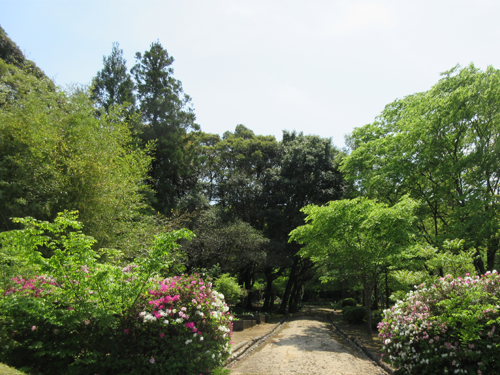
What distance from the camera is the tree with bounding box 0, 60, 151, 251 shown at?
22.9ft

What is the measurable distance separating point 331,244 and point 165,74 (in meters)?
17.6

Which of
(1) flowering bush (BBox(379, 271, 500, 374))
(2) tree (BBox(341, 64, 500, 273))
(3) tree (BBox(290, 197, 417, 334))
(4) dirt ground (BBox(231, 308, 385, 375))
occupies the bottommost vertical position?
(4) dirt ground (BBox(231, 308, 385, 375))

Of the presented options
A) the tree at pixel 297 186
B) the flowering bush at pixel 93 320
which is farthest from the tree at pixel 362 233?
the tree at pixel 297 186

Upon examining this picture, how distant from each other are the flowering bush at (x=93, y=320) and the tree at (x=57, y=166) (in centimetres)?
320

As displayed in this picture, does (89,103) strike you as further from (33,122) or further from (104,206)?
(104,206)

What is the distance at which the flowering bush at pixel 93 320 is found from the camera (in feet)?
13.2

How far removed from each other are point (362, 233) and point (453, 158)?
222 inches

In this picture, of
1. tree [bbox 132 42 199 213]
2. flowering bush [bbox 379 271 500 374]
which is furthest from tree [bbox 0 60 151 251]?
tree [bbox 132 42 199 213]

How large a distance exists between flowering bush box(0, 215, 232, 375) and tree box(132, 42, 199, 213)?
15130 millimetres

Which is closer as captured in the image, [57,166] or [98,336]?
[98,336]

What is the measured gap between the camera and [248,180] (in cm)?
2152

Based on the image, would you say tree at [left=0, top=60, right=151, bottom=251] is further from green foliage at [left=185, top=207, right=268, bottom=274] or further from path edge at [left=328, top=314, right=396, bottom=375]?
path edge at [left=328, top=314, right=396, bottom=375]

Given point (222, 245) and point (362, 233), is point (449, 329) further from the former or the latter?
point (222, 245)

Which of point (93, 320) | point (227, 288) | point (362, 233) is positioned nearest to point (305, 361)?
point (93, 320)
